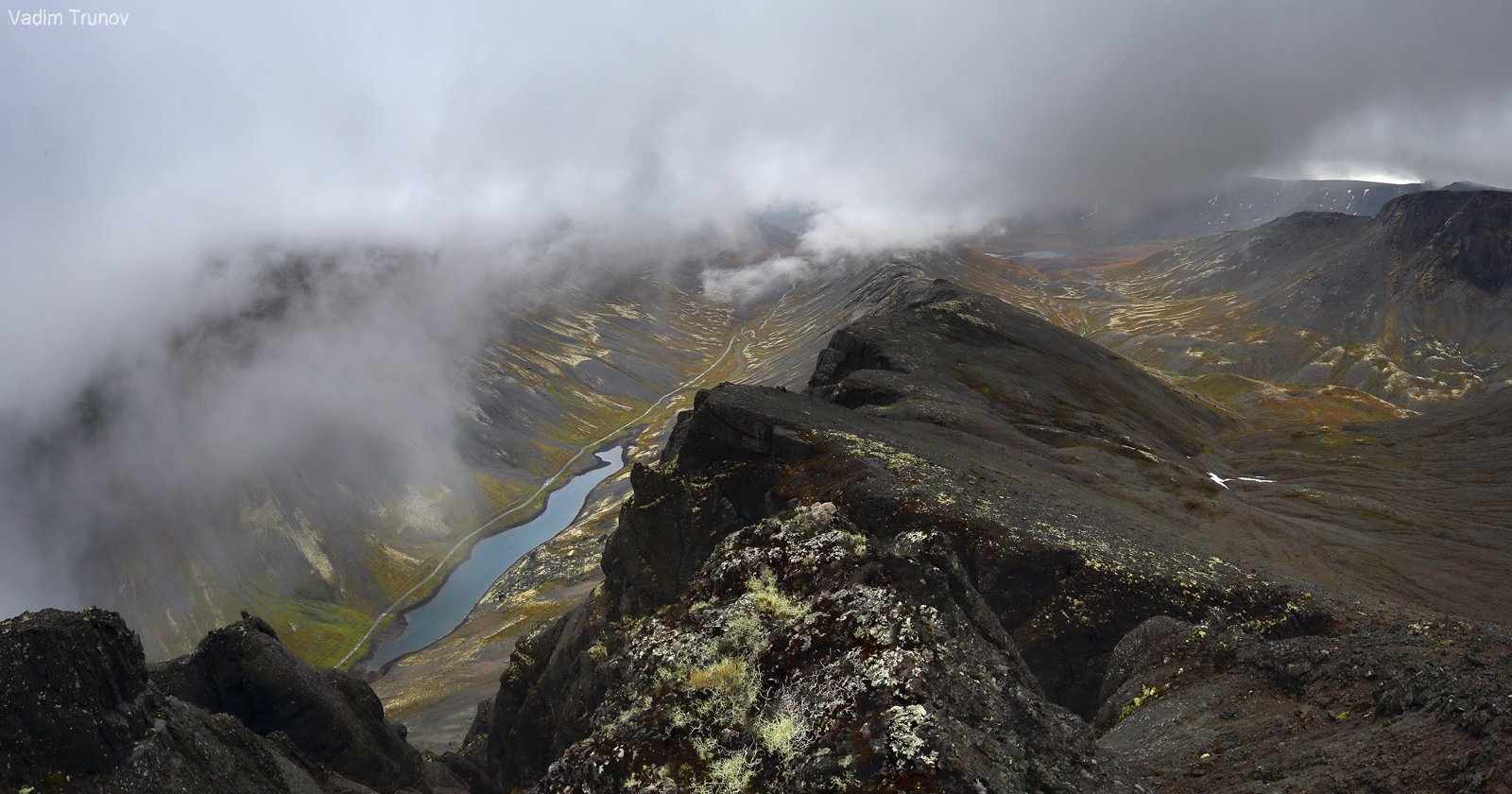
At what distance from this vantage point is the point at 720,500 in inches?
1848

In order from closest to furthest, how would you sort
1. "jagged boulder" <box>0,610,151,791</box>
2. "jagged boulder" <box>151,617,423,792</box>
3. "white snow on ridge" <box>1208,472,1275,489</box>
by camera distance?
"jagged boulder" <box>0,610,151,791</box> → "jagged boulder" <box>151,617,423,792</box> → "white snow on ridge" <box>1208,472,1275,489</box>

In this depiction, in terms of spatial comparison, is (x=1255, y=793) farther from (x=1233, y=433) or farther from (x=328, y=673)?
(x=1233, y=433)

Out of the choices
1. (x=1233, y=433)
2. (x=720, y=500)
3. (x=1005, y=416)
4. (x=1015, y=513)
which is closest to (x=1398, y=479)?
(x=1233, y=433)

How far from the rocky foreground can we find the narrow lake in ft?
319

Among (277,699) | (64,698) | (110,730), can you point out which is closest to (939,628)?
(110,730)

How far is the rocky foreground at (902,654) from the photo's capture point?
1398cm

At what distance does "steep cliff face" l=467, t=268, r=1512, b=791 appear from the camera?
44.5 feet

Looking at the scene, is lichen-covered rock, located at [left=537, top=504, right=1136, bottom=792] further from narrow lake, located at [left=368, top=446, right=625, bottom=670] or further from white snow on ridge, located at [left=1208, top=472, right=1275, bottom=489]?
narrow lake, located at [left=368, top=446, right=625, bottom=670]

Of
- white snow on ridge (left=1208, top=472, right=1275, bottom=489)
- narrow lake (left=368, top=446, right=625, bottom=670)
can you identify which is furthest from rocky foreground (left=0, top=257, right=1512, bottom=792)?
narrow lake (left=368, top=446, right=625, bottom=670)

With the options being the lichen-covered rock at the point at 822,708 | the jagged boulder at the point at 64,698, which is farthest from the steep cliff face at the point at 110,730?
the lichen-covered rock at the point at 822,708

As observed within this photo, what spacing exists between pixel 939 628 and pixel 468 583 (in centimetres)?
16730

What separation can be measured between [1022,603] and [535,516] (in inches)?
6911

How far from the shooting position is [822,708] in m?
13.4

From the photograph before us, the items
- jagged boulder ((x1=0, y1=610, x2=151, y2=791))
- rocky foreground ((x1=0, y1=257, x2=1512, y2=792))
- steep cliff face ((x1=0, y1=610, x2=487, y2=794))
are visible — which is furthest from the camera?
steep cliff face ((x1=0, y1=610, x2=487, y2=794))
